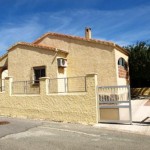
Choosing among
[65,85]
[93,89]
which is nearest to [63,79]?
[65,85]

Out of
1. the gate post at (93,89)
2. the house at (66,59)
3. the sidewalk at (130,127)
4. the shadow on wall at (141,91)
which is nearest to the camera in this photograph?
the sidewalk at (130,127)

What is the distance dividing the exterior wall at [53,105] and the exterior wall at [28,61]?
3.12 m

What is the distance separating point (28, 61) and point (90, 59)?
4.61m

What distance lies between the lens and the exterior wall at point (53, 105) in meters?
11.7

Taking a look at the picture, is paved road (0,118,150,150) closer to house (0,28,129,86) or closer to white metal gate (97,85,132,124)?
white metal gate (97,85,132,124)

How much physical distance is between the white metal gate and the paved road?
120cm

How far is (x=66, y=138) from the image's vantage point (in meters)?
8.72

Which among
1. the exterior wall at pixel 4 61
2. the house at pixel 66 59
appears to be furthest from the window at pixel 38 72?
the exterior wall at pixel 4 61

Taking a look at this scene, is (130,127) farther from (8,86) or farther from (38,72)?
(38,72)

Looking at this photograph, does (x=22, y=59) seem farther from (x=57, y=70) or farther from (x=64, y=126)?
(x=64, y=126)

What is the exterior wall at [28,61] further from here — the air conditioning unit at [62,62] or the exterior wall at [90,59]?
the exterior wall at [90,59]

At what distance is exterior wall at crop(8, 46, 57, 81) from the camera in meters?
17.2

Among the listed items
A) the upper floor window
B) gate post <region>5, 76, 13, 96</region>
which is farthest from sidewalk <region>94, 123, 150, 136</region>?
the upper floor window

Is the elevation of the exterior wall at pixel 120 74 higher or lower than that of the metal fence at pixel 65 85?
higher
